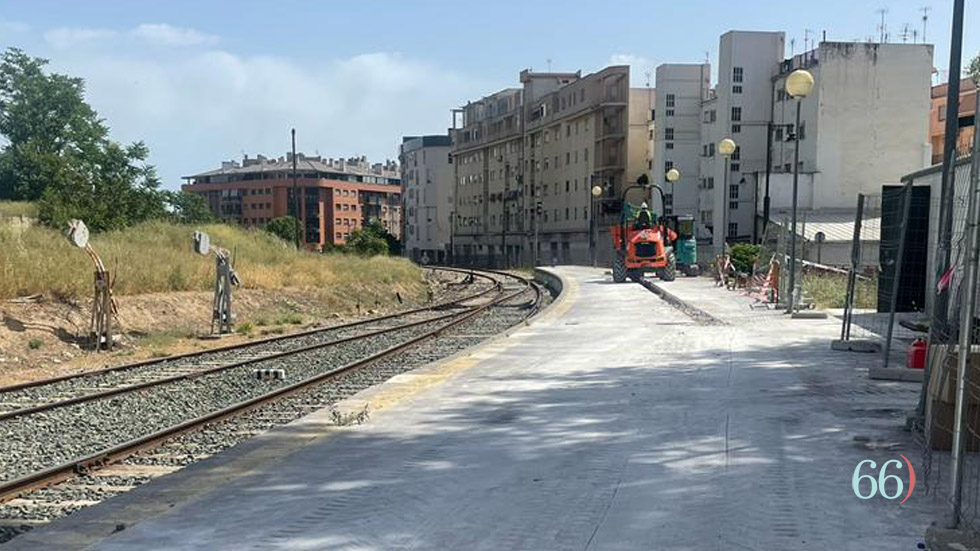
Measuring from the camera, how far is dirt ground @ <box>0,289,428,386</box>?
14523mm

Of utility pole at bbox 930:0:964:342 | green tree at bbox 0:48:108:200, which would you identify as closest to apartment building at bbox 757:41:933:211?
utility pole at bbox 930:0:964:342

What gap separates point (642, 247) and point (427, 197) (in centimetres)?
9211

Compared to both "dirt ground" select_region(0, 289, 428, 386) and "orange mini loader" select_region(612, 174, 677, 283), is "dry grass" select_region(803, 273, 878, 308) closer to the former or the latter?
"orange mini loader" select_region(612, 174, 677, 283)

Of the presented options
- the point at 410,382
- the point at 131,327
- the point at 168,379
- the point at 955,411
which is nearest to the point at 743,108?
the point at 131,327

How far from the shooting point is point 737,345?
11711mm

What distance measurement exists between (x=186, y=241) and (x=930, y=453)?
28.2 m

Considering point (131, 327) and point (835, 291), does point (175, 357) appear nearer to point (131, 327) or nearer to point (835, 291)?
point (131, 327)

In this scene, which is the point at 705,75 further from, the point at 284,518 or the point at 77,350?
the point at 284,518

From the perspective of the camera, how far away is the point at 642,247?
30391 millimetres

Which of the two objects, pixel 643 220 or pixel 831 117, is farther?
pixel 831 117

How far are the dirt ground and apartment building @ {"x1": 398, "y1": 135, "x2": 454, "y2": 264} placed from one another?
87570 millimetres

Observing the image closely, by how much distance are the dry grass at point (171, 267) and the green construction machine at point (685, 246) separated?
12.1m

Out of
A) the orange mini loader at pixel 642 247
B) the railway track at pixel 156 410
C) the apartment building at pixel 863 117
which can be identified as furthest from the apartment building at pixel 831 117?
the railway track at pixel 156 410


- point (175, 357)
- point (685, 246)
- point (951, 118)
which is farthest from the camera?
point (685, 246)
